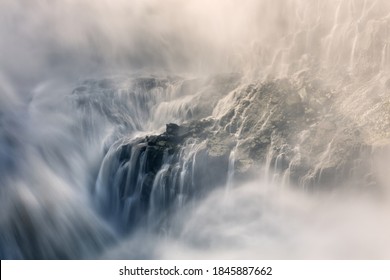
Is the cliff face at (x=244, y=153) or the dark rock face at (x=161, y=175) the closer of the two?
the cliff face at (x=244, y=153)

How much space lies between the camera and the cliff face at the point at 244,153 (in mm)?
23625

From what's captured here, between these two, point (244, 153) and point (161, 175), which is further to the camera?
point (161, 175)

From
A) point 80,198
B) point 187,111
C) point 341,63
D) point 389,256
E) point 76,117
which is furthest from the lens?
point 76,117

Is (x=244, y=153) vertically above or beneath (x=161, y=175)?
above

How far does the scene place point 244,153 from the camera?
85.4 ft

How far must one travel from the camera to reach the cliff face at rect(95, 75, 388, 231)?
23625 mm

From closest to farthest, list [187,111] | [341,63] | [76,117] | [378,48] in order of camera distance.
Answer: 1. [378,48]
2. [341,63]
3. [187,111]
4. [76,117]

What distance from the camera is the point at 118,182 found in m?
27.5

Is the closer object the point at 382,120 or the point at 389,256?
the point at 389,256

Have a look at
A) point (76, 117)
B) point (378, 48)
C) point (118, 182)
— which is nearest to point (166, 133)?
point (118, 182)

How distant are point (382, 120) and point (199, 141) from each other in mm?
10021

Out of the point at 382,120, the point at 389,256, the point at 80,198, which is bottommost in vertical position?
the point at 389,256

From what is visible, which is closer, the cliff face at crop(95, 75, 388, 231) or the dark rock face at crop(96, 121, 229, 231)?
the cliff face at crop(95, 75, 388, 231)

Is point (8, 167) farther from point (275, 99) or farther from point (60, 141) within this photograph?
point (275, 99)
